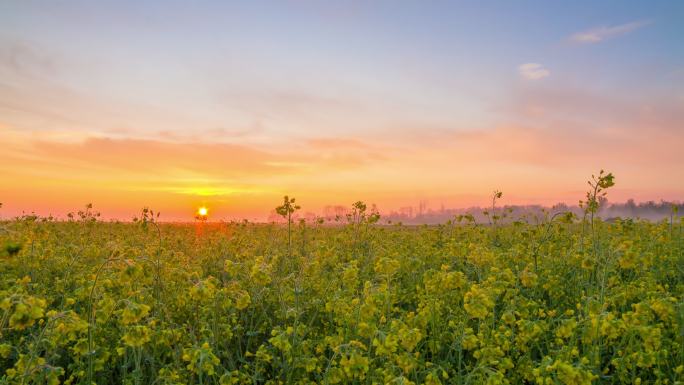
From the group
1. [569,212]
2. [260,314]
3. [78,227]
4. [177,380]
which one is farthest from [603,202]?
[78,227]

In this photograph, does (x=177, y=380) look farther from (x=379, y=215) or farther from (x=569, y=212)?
(x=379, y=215)

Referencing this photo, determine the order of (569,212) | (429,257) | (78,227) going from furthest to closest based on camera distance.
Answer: (78,227), (429,257), (569,212)

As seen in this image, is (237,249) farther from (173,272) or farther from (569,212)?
(569,212)

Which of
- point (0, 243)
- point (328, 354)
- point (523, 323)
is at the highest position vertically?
point (0, 243)

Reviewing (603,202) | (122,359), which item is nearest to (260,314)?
(122,359)

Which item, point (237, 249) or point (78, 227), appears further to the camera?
point (78, 227)

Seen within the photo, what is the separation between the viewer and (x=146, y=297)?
6660 mm

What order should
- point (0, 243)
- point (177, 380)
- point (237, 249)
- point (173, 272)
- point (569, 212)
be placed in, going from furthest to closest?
point (237, 249) < point (569, 212) < point (173, 272) < point (177, 380) < point (0, 243)

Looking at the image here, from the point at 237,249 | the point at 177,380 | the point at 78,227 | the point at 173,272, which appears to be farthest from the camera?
the point at 78,227

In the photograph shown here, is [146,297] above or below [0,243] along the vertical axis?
below

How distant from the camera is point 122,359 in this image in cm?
657

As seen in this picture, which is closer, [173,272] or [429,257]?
[173,272]

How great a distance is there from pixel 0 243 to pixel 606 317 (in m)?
5.22

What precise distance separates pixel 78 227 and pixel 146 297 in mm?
16835
